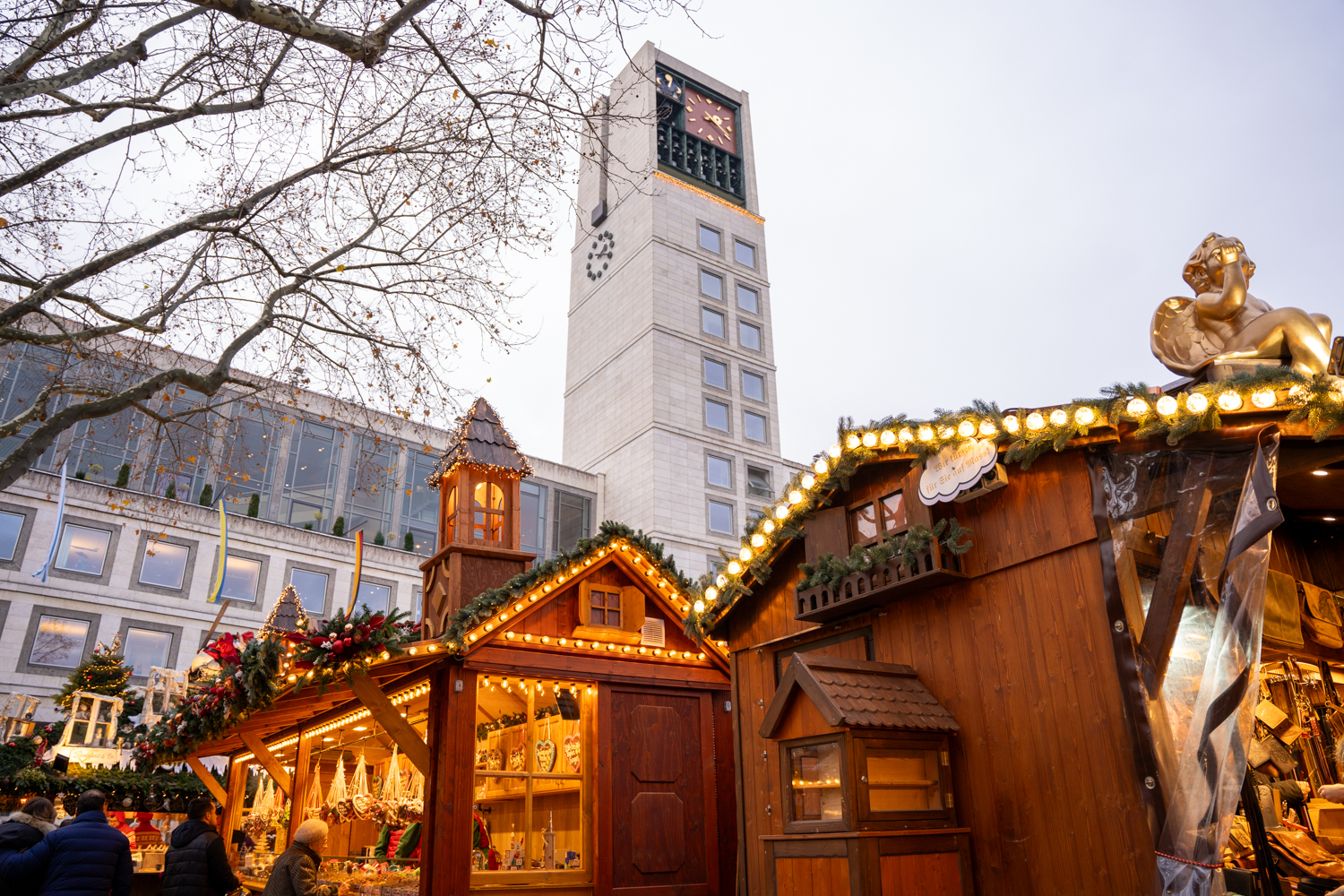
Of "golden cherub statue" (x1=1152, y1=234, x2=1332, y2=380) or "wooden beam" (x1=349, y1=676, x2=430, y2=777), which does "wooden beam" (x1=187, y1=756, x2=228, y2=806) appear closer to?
"wooden beam" (x1=349, y1=676, x2=430, y2=777)

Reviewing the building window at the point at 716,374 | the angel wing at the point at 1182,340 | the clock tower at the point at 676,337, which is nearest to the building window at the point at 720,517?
the clock tower at the point at 676,337

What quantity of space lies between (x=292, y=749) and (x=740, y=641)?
1172 cm

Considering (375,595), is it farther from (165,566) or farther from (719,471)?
(719,471)

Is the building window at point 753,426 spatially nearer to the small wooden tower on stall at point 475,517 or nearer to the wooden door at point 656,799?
the small wooden tower on stall at point 475,517

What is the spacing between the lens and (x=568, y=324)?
177 ft

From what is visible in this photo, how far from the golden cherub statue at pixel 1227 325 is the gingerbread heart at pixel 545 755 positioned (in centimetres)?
902

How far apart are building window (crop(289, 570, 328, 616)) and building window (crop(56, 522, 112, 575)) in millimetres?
6807

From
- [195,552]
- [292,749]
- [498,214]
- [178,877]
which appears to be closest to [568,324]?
[195,552]

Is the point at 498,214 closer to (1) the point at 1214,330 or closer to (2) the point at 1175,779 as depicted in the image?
(1) the point at 1214,330

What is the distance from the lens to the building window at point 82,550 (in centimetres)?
3269

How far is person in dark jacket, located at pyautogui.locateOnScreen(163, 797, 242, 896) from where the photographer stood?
27.5ft

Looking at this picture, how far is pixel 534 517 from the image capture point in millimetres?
43844

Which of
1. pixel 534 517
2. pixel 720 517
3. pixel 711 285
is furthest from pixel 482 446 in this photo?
pixel 711 285

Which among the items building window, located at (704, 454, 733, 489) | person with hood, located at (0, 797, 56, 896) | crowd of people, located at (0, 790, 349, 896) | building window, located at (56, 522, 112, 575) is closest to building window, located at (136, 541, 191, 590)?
building window, located at (56, 522, 112, 575)
